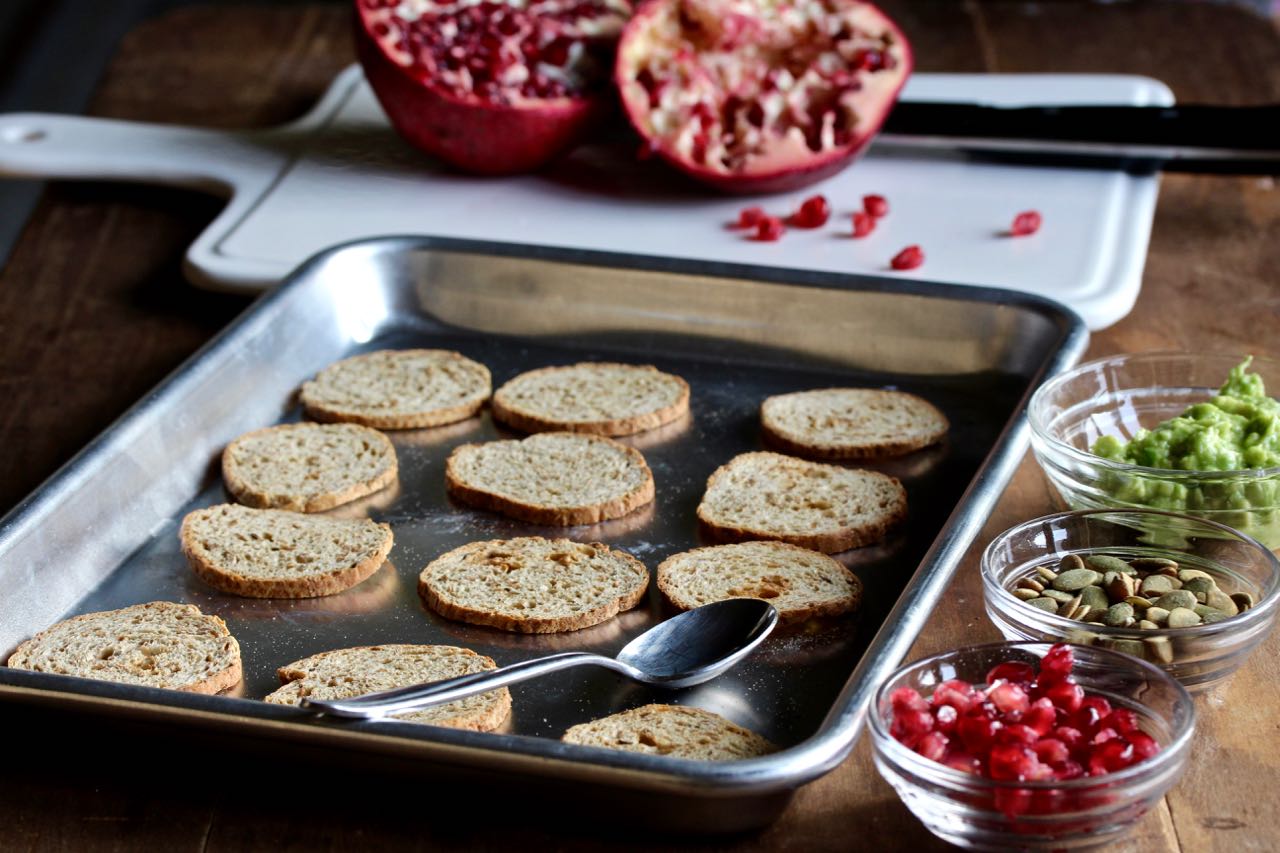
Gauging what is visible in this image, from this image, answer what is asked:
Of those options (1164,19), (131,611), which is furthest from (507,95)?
(1164,19)

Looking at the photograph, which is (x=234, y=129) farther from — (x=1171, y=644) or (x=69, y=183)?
(x=1171, y=644)

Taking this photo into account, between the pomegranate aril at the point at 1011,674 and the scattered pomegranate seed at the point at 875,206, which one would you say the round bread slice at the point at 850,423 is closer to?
the scattered pomegranate seed at the point at 875,206

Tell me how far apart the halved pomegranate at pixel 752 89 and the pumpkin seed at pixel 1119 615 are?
1.55m

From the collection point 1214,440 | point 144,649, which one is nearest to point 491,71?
point 144,649

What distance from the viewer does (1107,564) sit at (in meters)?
1.80

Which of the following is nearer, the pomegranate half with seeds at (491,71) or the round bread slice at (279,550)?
the round bread slice at (279,550)

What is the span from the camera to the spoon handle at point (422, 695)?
5.08 feet

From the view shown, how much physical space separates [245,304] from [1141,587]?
6.06 ft

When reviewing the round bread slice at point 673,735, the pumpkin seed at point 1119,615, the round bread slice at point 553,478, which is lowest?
the round bread slice at point 553,478

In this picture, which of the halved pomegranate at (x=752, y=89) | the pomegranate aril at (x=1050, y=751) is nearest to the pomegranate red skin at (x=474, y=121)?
the halved pomegranate at (x=752, y=89)

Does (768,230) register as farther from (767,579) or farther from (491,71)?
(767,579)

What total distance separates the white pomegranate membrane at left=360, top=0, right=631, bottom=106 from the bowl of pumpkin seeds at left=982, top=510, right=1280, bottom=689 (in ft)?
5.43

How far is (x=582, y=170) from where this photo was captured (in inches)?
131

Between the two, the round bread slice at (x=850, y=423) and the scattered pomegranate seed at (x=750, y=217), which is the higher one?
the scattered pomegranate seed at (x=750, y=217)
